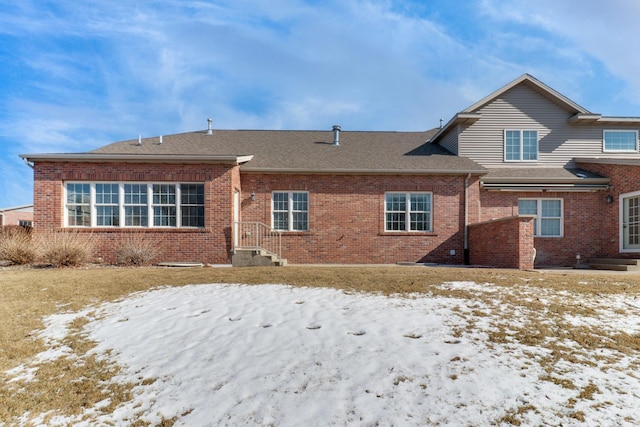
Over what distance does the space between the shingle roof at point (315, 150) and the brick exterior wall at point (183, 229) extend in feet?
2.33

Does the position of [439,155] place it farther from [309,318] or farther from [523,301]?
[309,318]

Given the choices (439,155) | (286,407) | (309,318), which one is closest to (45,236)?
(309,318)

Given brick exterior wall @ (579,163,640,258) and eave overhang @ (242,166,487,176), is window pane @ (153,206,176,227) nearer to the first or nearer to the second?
eave overhang @ (242,166,487,176)

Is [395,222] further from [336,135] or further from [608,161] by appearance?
[608,161]

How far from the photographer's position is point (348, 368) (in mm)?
4047

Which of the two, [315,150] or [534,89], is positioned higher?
[534,89]

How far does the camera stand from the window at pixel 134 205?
1300 centimetres

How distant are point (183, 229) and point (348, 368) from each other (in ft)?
34.5

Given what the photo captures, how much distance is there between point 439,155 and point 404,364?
1365cm

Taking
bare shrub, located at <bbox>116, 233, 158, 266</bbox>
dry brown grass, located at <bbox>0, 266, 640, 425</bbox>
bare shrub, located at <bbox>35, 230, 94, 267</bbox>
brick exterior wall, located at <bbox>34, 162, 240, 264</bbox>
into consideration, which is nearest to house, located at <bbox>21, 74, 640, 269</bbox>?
brick exterior wall, located at <bbox>34, 162, 240, 264</bbox>

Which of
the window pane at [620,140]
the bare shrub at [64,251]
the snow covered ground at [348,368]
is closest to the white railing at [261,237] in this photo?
the bare shrub at [64,251]

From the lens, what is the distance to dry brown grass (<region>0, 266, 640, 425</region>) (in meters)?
3.93

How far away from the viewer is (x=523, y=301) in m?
6.69

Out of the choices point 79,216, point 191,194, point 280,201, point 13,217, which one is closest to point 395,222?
point 280,201
